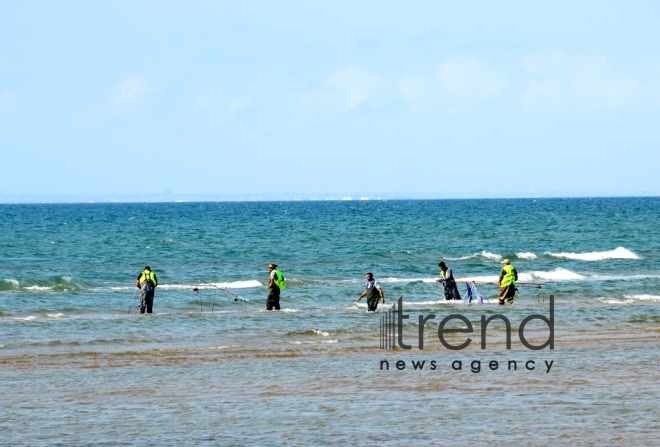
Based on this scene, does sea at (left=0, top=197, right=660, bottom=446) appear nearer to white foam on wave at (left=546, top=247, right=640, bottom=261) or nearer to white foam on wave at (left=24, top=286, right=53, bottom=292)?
white foam on wave at (left=24, top=286, right=53, bottom=292)

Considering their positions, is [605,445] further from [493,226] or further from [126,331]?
[493,226]

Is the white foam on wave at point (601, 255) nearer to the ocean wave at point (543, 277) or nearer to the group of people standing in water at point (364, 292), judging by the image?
the ocean wave at point (543, 277)

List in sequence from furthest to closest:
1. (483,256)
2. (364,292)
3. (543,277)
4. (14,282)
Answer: (483,256), (543,277), (14,282), (364,292)

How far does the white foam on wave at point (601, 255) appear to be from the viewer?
4747 centimetres

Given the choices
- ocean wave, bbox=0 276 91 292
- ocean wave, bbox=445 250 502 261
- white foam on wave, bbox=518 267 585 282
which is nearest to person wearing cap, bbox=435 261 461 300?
white foam on wave, bbox=518 267 585 282

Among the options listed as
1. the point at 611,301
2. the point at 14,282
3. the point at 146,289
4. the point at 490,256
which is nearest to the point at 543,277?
the point at 611,301

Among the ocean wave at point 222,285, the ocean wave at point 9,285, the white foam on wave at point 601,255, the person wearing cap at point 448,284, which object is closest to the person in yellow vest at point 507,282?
the person wearing cap at point 448,284

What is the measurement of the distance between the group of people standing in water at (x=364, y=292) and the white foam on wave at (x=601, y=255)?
20890mm

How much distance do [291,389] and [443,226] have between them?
66.6 metres

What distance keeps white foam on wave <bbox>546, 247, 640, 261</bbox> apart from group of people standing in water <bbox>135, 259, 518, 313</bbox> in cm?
2089

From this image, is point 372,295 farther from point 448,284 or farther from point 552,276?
point 552,276

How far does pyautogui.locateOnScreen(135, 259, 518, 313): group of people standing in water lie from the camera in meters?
25.1

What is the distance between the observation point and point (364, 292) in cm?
2578

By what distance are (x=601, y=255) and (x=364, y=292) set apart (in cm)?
2598
